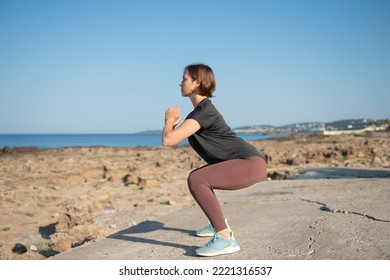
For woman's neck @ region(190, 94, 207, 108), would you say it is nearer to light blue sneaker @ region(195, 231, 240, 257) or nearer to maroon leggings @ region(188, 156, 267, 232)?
maroon leggings @ region(188, 156, 267, 232)

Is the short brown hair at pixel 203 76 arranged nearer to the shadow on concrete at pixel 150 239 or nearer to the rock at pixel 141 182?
the shadow on concrete at pixel 150 239

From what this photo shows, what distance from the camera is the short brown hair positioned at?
10.0ft

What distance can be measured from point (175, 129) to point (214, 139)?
1.14 ft

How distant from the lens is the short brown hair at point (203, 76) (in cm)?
306

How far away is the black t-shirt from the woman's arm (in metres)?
0.06

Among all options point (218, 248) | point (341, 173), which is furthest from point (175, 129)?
point (341, 173)

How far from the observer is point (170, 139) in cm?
283

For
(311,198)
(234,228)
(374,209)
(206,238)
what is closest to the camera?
(206,238)

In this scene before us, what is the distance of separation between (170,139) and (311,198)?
3.07 metres

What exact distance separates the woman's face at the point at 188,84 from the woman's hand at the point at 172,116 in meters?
0.19

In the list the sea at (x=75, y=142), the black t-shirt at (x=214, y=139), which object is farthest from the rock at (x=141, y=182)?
the sea at (x=75, y=142)

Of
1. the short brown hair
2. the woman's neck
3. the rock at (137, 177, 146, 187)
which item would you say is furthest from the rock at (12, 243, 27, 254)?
the rock at (137, 177, 146, 187)
